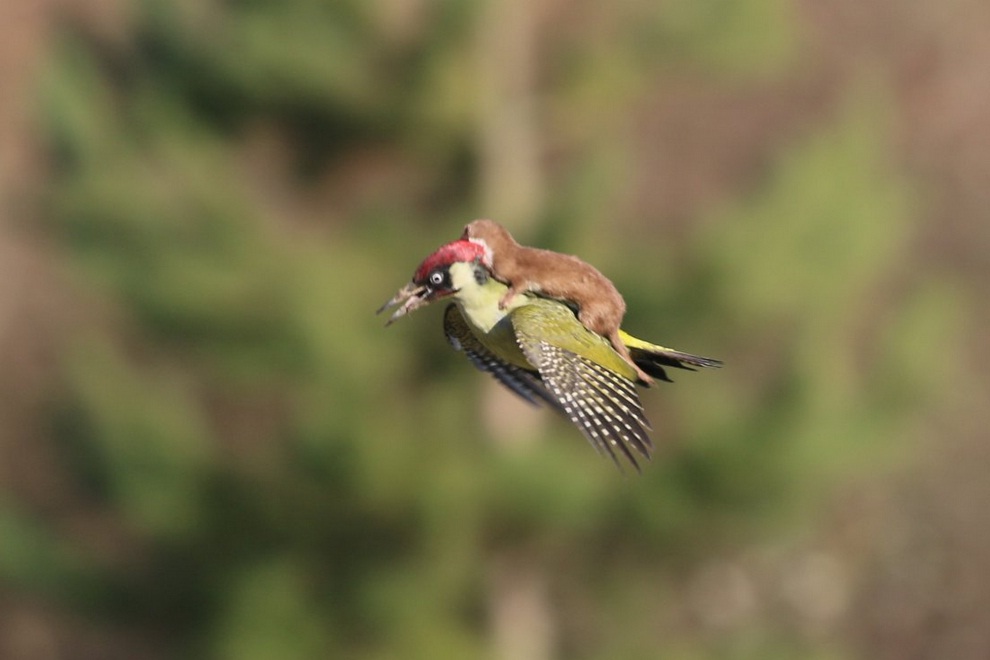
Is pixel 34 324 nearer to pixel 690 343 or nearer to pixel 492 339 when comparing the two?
pixel 690 343

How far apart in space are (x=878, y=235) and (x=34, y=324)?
302 inches

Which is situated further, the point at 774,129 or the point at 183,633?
the point at 774,129

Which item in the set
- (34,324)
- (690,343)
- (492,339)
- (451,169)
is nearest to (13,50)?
(34,324)

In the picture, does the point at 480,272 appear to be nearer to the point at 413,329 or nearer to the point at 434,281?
the point at 434,281

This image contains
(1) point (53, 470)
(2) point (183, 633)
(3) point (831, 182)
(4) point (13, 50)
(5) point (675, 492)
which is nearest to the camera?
(3) point (831, 182)

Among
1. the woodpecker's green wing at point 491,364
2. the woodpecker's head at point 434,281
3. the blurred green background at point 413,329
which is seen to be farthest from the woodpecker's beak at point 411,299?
the blurred green background at point 413,329

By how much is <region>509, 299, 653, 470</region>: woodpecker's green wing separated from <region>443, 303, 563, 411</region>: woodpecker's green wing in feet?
1.08

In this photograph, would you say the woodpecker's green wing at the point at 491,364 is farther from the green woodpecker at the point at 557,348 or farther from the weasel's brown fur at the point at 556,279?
the weasel's brown fur at the point at 556,279

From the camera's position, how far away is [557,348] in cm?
265

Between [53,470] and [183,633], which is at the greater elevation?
[53,470]

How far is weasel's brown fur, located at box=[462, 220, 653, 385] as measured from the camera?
99.3 inches

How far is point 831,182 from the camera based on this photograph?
1079 centimetres

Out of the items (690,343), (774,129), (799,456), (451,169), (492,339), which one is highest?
(774,129)

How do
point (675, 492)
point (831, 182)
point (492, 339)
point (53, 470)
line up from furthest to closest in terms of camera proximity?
point (53, 470) → point (675, 492) → point (831, 182) → point (492, 339)
